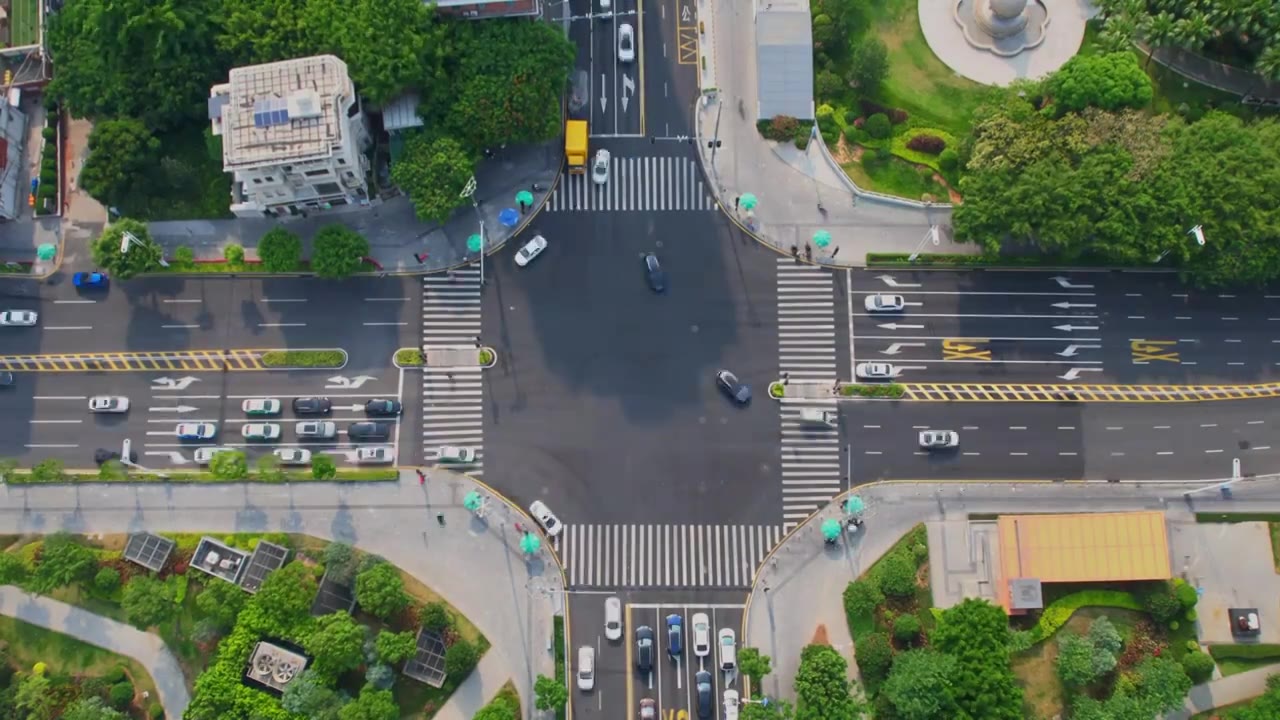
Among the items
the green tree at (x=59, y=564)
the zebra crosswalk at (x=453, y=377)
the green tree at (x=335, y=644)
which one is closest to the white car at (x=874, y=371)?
the zebra crosswalk at (x=453, y=377)

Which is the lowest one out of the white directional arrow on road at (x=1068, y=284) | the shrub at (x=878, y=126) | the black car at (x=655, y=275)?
the white directional arrow on road at (x=1068, y=284)

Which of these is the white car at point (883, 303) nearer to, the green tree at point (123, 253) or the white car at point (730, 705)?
the white car at point (730, 705)

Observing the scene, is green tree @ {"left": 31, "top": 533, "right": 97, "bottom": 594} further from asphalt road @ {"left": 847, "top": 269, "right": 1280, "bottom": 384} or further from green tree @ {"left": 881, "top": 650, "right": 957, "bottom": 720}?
asphalt road @ {"left": 847, "top": 269, "right": 1280, "bottom": 384}

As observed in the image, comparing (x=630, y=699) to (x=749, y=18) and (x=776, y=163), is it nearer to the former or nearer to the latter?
(x=776, y=163)

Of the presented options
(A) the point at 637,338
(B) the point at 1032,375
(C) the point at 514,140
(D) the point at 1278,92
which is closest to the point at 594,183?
(C) the point at 514,140

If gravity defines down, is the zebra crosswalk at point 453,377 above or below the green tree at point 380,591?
above

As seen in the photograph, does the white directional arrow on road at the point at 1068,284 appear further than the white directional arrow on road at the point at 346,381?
Yes

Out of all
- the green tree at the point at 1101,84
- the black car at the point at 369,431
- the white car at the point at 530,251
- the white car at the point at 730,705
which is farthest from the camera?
the white car at the point at 530,251
